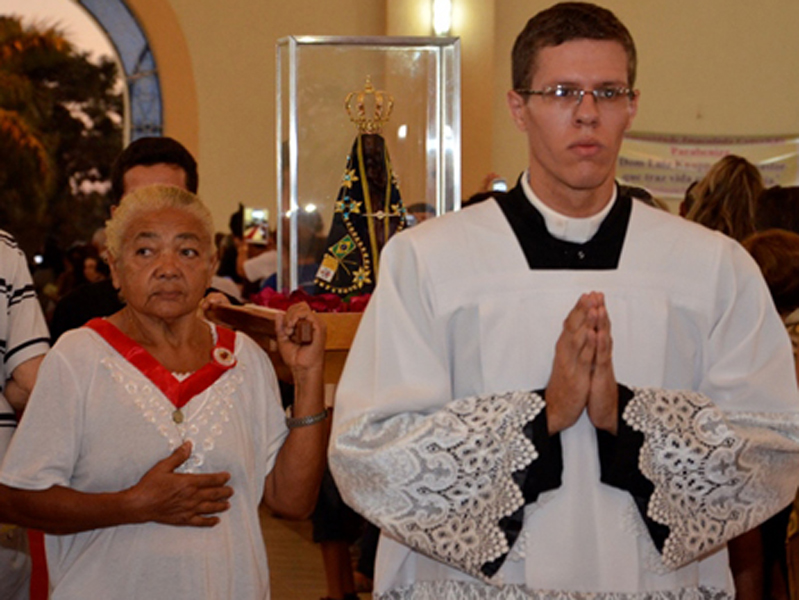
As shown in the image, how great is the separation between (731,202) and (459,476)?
3.84 meters

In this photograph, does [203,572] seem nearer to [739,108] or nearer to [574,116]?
[574,116]

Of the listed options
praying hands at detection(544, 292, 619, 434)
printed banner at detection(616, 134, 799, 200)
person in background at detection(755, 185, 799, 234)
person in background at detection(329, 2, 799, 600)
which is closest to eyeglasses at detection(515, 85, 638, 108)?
person in background at detection(329, 2, 799, 600)

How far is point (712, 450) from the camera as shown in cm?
245

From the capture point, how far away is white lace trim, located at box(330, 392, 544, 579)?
2426mm

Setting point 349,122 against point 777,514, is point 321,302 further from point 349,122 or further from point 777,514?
point 777,514

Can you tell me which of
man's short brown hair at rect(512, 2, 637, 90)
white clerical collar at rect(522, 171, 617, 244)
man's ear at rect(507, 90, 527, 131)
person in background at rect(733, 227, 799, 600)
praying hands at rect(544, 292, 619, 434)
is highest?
man's short brown hair at rect(512, 2, 637, 90)

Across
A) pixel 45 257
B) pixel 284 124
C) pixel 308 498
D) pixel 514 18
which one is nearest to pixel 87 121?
pixel 45 257

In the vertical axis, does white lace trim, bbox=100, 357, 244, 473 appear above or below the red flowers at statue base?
below

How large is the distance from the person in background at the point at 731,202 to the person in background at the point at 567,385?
3.34 metres

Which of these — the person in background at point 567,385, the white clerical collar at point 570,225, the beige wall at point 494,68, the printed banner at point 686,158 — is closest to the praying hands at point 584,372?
the person in background at point 567,385

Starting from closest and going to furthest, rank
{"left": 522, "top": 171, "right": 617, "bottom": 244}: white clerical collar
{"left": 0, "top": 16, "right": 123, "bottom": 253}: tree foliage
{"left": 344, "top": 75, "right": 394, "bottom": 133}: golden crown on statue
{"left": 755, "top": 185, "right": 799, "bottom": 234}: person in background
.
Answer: {"left": 522, "top": 171, "right": 617, "bottom": 244}: white clerical collar < {"left": 344, "top": 75, "right": 394, "bottom": 133}: golden crown on statue < {"left": 755, "top": 185, "right": 799, "bottom": 234}: person in background < {"left": 0, "top": 16, "right": 123, "bottom": 253}: tree foliage

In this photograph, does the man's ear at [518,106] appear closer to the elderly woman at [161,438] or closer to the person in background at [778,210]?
the elderly woman at [161,438]

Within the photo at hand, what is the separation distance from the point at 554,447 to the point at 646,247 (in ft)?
1.48

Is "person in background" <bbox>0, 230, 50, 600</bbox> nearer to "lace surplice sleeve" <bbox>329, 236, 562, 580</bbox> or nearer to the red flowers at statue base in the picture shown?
the red flowers at statue base
